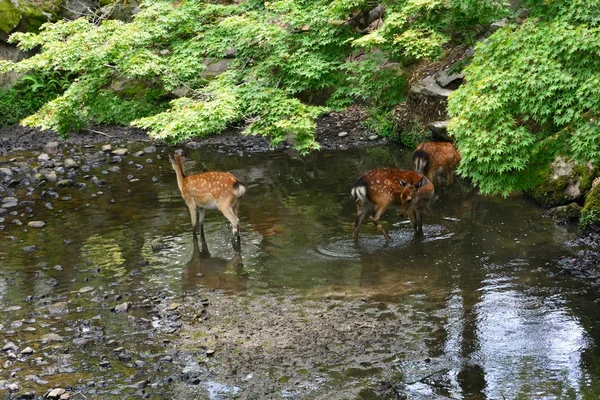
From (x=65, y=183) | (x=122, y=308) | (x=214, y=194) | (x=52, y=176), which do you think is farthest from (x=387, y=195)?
(x=52, y=176)

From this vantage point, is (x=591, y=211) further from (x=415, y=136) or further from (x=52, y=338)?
(x=52, y=338)

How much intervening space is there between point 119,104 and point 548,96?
9998mm

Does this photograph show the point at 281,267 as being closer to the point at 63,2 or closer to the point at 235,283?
the point at 235,283

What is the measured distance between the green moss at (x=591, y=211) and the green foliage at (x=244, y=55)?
3364 mm

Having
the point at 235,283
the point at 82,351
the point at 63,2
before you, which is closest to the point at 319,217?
the point at 235,283

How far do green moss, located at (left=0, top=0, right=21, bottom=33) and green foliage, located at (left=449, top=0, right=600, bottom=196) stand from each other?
746 inches

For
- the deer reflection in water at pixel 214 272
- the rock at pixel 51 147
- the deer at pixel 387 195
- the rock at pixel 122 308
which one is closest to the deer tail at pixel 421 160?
the deer at pixel 387 195

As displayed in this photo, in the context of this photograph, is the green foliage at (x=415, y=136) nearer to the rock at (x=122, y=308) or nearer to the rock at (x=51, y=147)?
the rock at (x=51, y=147)

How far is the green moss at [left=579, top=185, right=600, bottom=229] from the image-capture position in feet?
39.9

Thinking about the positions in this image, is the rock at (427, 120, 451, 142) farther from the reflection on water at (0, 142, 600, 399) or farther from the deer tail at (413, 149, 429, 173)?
the deer tail at (413, 149, 429, 173)

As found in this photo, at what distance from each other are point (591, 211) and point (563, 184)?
4.95 ft

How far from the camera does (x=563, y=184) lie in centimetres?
1371

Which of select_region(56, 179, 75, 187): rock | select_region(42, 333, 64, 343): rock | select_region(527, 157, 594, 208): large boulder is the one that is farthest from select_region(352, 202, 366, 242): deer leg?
select_region(56, 179, 75, 187): rock

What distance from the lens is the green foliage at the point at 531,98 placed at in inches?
360
